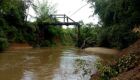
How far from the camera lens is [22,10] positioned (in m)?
43.6

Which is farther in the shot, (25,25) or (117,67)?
(25,25)

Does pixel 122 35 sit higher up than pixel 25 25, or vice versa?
pixel 25 25

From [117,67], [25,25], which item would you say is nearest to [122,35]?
[117,67]

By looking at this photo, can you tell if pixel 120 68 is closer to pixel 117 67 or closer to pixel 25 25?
Answer: pixel 117 67

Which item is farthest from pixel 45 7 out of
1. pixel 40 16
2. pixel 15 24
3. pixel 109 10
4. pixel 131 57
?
pixel 131 57

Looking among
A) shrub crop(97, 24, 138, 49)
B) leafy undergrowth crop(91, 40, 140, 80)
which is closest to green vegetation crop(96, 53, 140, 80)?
leafy undergrowth crop(91, 40, 140, 80)

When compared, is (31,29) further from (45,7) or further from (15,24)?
(45,7)

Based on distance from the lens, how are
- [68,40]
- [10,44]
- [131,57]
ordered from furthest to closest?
[68,40] < [10,44] < [131,57]

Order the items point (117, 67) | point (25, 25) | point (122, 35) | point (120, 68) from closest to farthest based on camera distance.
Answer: point (120, 68) < point (117, 67) < point (122, 35) < point (25, 25)

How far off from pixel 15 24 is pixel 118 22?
18.1 meters

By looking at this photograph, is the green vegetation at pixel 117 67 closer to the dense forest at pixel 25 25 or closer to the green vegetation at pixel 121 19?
the green vegetation at pixel 121 19

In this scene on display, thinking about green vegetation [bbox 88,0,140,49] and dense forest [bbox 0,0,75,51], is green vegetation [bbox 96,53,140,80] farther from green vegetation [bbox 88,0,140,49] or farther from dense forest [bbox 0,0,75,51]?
dense forest [bbox 0,0,75,51]

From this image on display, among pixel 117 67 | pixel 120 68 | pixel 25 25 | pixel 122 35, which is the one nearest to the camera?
pixel 120 68

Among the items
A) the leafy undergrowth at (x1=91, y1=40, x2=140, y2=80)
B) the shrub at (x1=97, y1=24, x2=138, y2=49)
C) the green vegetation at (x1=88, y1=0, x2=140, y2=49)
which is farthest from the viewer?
the shrub at (x1=97, y1=24, x2=138, y2=49)
